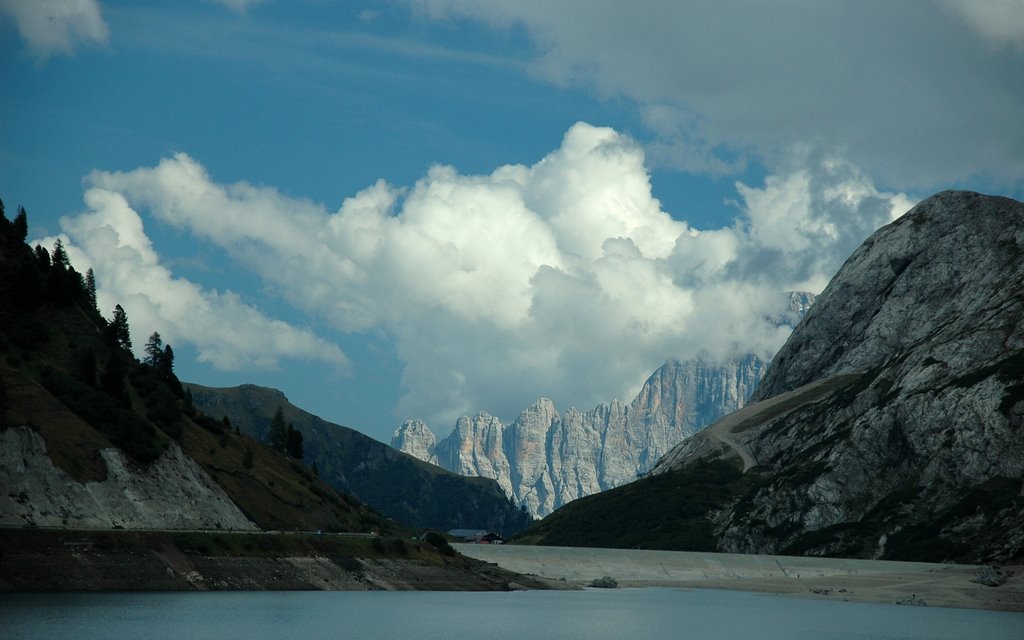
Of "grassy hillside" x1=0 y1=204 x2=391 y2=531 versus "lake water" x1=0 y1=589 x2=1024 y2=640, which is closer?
"lake water" x1=0 y1=589 x2=1024 y2=640

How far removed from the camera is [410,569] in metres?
142

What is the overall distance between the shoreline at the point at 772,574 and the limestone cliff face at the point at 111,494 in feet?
168

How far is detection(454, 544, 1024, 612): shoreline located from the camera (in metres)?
155

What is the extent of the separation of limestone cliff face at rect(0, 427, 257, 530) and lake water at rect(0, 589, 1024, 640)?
11.1m

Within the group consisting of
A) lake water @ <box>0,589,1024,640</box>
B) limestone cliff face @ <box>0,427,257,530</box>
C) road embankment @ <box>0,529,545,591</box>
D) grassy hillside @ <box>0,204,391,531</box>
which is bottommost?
lake water @ <box>0,589,1024,640</box>

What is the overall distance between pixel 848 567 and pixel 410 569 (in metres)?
93.6

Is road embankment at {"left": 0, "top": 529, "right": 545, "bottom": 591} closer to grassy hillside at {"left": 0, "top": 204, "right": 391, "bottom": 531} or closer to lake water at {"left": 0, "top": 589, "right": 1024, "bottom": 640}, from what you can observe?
lake water at {"left": 0, "top": 589, "right": 1024, "bottom": 640}

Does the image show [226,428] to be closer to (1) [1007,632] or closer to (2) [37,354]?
(2) [37,354]

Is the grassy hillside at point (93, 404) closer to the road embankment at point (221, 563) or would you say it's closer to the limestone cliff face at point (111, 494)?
the limestone cliff face at point (111, 494)

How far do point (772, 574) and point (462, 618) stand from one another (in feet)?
349

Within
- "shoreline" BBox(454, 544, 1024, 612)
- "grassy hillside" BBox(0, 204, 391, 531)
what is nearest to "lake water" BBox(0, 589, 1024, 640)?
"shoreline" BBox(454, 544, 1024, 612)

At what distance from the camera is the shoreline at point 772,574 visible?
15512 centimetres

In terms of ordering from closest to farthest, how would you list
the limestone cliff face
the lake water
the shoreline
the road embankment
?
the lake water, the road embankment, the limestone cliff face, the shoreline

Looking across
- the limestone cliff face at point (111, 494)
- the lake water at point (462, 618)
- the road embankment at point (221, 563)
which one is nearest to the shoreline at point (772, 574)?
the lake water at point (462, 618)
